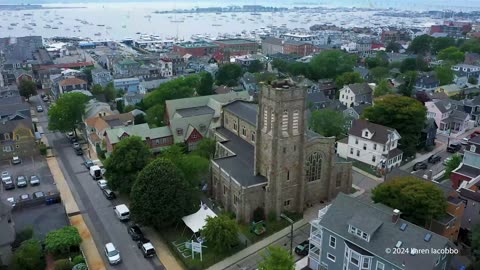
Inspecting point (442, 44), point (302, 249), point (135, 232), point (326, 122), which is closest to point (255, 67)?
point (326, 122)

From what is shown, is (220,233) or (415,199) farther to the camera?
(220,233)

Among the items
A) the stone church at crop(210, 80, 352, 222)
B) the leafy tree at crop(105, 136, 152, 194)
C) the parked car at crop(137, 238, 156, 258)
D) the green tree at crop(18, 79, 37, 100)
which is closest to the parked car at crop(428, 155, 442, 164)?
the stone church at crop(210, 80, 352, 222)

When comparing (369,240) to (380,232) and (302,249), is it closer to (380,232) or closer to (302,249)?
(380,232)

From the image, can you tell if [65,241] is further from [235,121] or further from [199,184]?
[235,121]

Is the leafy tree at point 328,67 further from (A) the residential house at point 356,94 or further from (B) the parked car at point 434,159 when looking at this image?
(B) the parked car at point 434,159

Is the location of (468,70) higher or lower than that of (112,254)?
higher

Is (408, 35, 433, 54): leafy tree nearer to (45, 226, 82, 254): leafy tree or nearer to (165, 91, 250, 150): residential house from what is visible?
(165, 91, 250, 150): residential house
